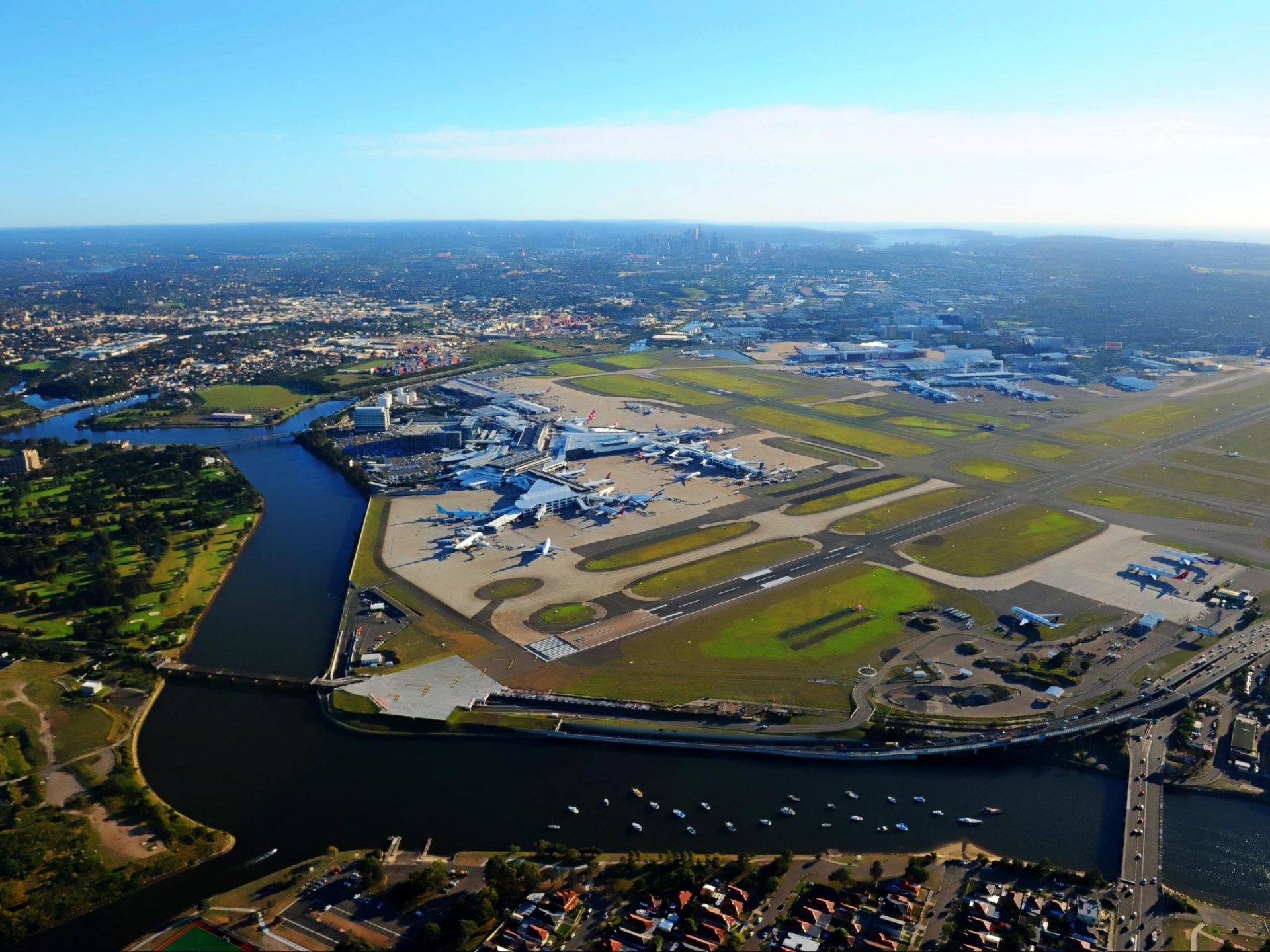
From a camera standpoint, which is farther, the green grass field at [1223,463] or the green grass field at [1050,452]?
the green grass field at [1050,452]

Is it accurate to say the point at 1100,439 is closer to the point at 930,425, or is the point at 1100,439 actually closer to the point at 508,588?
the point at 930,425

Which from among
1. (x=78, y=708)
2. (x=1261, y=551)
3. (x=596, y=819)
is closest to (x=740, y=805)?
(x=596, y=819)

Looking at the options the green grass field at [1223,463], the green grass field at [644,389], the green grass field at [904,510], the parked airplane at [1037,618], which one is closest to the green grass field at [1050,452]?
the green grass field at [1223,463]

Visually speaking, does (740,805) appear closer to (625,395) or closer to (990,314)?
(625,395)

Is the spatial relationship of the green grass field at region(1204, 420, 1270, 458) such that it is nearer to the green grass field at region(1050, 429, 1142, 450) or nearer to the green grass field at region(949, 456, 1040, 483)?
the green grass field at region(1050, 429, 1142, 450)

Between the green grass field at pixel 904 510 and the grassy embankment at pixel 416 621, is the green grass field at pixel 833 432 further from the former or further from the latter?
the grassy embankment at pixel 416 621

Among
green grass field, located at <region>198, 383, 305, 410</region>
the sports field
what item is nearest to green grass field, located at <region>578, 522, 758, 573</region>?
the sports field
